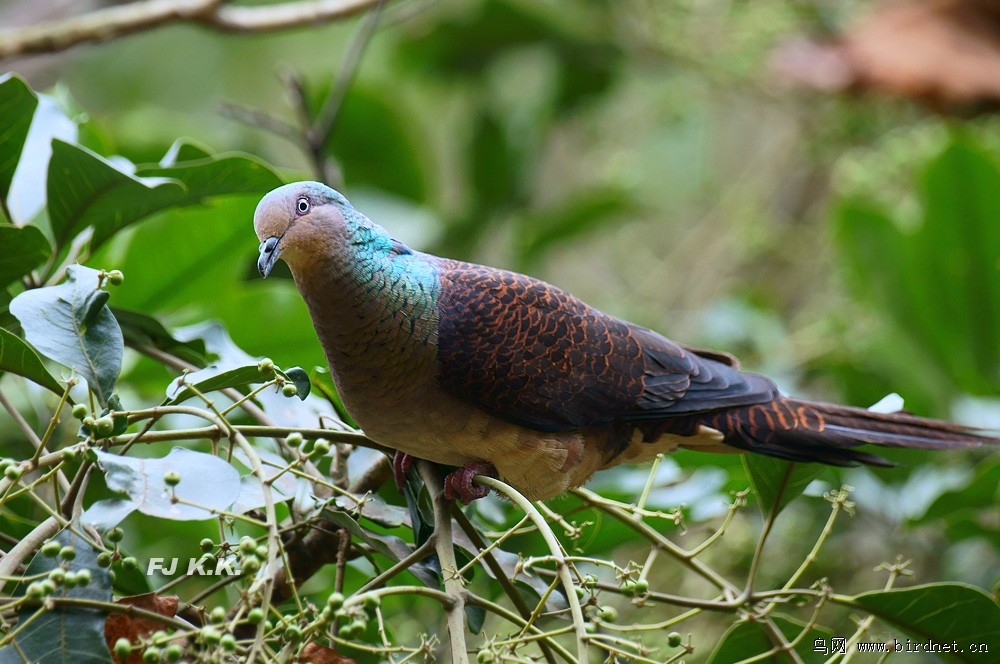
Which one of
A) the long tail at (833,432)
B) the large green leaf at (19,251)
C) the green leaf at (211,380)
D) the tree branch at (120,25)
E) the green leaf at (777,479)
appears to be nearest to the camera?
the green leaf at (211,380)

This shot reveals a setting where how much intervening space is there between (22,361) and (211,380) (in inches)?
9.9

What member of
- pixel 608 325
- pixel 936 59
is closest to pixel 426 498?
pixel 608 325

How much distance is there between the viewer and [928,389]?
2.77 metres

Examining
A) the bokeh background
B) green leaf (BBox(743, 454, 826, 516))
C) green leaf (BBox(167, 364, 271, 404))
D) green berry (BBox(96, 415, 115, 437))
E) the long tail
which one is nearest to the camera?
green berry (BBox(96, 415, 115, 437))

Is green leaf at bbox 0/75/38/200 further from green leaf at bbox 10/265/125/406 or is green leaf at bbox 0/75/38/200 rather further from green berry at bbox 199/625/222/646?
green berry at bbox 199/625/222/646

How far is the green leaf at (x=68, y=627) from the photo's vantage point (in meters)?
0.88

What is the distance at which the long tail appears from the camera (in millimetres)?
1603

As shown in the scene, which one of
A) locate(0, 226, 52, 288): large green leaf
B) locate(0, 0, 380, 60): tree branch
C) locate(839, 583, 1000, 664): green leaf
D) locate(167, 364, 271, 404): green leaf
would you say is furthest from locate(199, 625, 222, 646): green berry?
locate(0, 0, 380, 60): tree branch

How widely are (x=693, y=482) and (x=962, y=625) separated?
0.66 meters

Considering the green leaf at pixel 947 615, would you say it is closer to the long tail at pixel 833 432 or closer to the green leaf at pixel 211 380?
the long tail at pixel 833 432

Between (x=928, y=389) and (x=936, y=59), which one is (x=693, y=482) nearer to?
(x=928, y=389)

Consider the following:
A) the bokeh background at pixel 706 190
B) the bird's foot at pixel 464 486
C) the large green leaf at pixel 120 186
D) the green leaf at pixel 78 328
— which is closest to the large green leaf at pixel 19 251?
the large green leaf at pixel 120 186

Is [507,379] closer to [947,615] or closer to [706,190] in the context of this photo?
[947,615]

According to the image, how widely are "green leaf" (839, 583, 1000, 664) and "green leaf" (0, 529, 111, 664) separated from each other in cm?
102
